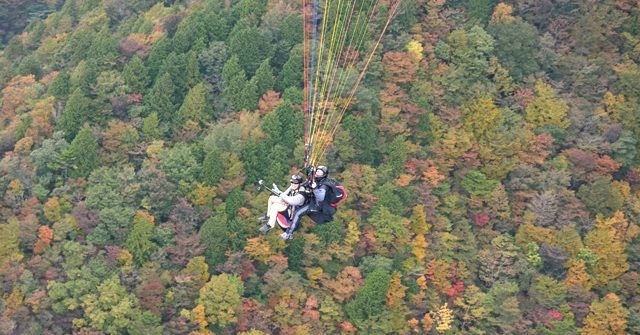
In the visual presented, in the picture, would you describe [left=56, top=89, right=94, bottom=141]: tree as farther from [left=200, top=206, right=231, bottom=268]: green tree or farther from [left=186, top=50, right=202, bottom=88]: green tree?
[left=200, top=206, right=231, bottom=268]: green tree

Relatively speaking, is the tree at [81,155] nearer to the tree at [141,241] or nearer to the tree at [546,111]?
the tree at [141,241]

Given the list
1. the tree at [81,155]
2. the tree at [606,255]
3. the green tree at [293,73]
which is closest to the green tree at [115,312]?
the tree at [81,155]

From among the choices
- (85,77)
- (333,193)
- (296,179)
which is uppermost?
(296,179)

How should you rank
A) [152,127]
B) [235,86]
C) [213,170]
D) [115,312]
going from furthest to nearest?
[235,86]
[152,127]
[213,170]
[115,312]

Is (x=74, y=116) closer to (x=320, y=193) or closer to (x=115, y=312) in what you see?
(x=115, y=312)

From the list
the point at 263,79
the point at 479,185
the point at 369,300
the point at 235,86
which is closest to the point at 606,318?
the point at 479,185

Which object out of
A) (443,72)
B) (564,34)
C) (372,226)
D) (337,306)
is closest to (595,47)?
(564,34)
